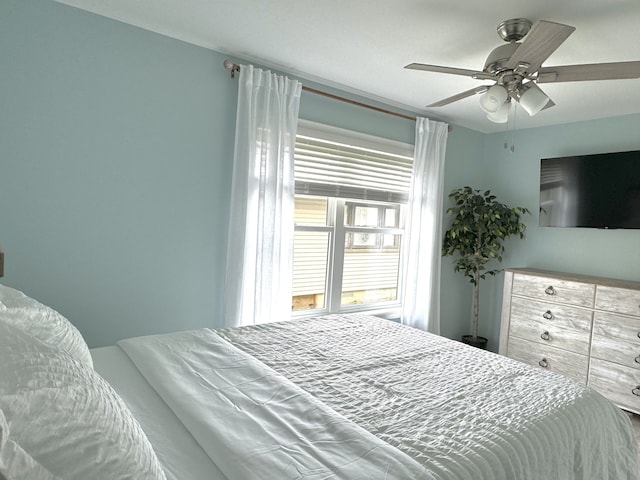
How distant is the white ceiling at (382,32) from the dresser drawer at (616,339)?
1665 millimetres

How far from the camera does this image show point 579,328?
3080 mm

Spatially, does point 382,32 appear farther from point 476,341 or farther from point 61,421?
point 476,341

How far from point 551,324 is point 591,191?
3.84 ft

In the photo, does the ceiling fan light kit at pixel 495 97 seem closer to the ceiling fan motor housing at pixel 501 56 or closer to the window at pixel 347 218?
the ceiling fan motor housing at pixel 501 56

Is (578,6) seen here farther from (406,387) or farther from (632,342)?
(632,342)

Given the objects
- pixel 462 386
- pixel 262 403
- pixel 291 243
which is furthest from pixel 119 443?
pixel 291 243

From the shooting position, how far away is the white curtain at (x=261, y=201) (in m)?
2.56

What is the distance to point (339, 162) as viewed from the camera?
3.18 meters

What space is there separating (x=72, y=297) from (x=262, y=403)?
151 cm

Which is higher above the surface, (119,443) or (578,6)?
(578,6)

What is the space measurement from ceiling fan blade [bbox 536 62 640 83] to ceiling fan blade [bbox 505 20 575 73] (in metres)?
0.10

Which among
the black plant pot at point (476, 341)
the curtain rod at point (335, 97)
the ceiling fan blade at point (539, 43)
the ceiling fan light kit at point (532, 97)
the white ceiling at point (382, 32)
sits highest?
the white ceiling at point (382, 32)

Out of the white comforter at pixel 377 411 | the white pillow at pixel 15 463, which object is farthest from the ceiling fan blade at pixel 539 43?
the white pillow at pixel 15 463

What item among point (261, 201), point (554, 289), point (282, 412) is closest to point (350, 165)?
point (261, 201)
